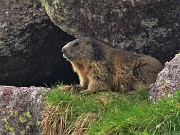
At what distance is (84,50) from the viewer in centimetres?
1000

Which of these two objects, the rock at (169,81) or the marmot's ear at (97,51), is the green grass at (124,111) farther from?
the marmot's ear at (97,51)

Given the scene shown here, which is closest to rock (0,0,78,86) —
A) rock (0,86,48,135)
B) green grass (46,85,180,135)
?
rock (0,86,48,135)

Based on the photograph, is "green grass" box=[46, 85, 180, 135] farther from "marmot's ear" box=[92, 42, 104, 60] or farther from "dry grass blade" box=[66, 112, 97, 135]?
"marmot's ear" box=[92, 42, 104, 60]

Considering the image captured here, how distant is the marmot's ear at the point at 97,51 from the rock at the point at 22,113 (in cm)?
122

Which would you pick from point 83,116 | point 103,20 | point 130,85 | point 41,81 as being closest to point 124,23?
point 103,20

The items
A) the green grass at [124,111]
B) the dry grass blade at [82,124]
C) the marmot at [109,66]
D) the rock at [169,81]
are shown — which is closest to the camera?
the green grass at [124,111]

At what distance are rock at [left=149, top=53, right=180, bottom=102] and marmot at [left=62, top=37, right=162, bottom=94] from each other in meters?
1.57

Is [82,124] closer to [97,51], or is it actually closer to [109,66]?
[109,66]

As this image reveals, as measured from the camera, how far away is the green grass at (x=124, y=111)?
6758mm

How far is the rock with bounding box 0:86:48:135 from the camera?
9.35 metres

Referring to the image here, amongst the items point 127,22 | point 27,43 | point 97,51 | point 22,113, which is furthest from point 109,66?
point 27,43

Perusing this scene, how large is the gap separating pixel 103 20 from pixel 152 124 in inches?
133

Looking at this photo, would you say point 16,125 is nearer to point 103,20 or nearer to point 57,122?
point 57,122

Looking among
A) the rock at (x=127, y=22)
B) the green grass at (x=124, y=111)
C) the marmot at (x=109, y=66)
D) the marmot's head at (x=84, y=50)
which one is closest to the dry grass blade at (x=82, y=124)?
the green grass at (x=124, y=111)
